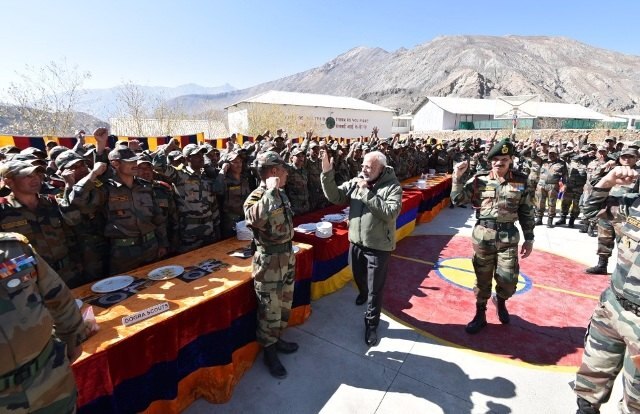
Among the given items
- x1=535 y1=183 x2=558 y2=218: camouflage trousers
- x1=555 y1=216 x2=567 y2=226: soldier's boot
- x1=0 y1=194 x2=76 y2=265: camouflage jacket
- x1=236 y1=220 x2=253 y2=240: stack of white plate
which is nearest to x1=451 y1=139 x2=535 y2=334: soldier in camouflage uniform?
x1=236 y1=220 x2=253 y2=240: stack of white plate

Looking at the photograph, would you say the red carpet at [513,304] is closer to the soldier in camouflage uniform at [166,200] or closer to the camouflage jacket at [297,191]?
the camouflage jacket at [297,191]

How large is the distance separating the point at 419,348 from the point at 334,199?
6.66 feet

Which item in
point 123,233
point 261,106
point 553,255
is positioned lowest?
point 553,255

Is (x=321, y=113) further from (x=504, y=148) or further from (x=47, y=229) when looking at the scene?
(x=47, y=229)

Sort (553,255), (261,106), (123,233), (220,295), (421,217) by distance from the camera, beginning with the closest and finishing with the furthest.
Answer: (220,295) < (123,233) < (553,255) < (421,217) < (261,106)

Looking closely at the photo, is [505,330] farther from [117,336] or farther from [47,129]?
[47,129]

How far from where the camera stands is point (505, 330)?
442 cm

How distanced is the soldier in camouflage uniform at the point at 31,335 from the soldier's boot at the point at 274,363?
1897 millimetres

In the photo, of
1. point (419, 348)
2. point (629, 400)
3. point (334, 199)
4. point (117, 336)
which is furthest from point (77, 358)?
point (629, 400)

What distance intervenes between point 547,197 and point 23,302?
11.4 meters

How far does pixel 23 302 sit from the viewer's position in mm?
1673

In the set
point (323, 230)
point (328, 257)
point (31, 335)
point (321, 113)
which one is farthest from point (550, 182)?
point (321, 113)

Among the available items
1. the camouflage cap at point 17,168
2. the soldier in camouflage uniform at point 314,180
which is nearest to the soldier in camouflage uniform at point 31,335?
the camouflage cap at point 17,168

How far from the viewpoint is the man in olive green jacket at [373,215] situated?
3.61m
